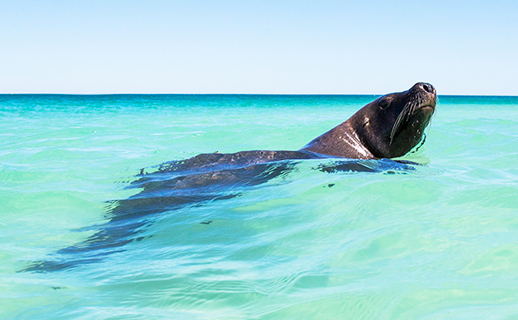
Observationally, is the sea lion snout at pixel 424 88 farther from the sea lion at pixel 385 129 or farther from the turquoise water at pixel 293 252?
the turquoise water at pixel 293 252

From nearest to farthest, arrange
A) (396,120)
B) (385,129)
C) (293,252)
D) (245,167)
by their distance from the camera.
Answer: (293,252)
(245,167)
(396,120)
(385,129)

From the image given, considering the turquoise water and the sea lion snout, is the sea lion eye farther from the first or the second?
the turquoise water

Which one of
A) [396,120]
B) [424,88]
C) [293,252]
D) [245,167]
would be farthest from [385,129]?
[293,252]

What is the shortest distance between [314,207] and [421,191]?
90 cm

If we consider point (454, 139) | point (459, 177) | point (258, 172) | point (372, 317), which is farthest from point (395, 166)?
point (454, 139)

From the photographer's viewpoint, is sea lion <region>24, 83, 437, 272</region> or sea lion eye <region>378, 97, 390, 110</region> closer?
sea lion <region>24, 83, 437, 272</region>

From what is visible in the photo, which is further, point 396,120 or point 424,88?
point 396,120

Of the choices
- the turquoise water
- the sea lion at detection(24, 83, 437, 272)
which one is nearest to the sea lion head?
the sea lion at detection(24, 83, 437, 272)

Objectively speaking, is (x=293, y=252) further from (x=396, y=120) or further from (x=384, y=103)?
(x=384, y=103)

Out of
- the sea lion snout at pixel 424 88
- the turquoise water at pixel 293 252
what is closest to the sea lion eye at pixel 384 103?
the sea lion snout at pixel 424 88

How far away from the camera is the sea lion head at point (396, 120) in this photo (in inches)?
202

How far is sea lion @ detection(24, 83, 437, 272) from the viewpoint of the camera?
10.8 feet

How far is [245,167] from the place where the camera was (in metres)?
4.81

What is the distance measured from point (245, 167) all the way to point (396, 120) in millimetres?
1773
